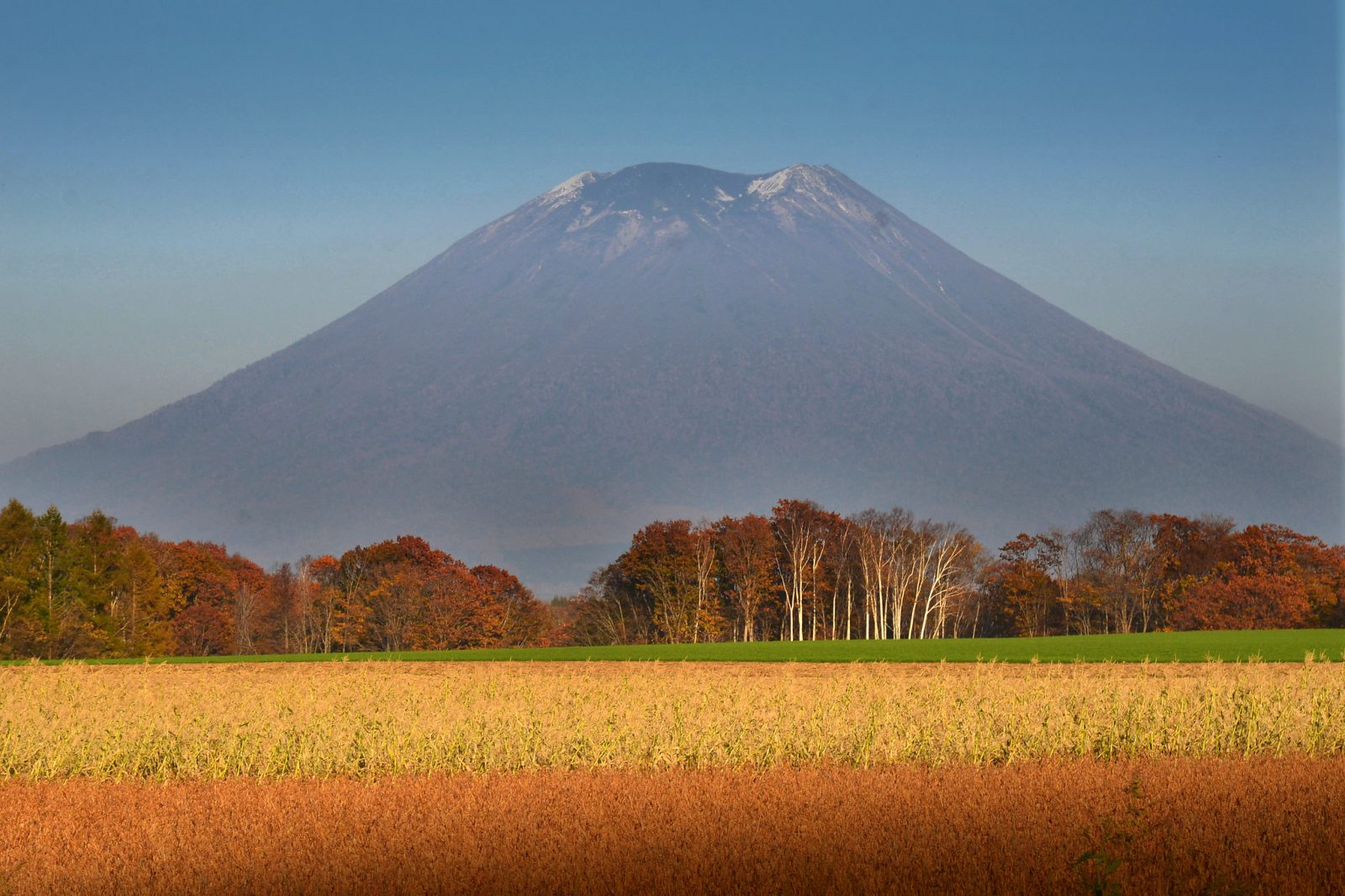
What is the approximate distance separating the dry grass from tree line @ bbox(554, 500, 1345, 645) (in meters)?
58.5

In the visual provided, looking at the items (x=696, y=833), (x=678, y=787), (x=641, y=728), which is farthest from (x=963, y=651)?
(x=696, y=833)

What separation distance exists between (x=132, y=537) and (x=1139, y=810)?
8059cm

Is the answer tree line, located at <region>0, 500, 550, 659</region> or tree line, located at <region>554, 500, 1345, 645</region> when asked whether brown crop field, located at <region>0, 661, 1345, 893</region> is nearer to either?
tree line, located at <region>0, 500, 550, 659</region>

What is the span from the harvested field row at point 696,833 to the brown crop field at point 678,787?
0.13ft

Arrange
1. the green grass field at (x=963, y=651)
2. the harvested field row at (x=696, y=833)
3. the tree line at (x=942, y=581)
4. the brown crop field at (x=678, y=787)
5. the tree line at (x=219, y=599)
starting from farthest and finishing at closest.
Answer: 1. the tree line at (x=942, y=581)
2. the tree line at (x=219, y=599)
3. the green grass field at (x=963, y=651)
4. the brown crop field at (x=678, y=787)
5. the harvested field row at (x=696, y=833)

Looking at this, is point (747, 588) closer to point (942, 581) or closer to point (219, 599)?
point (942, 581)

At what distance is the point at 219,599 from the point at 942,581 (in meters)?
51.0

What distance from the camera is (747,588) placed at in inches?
3265

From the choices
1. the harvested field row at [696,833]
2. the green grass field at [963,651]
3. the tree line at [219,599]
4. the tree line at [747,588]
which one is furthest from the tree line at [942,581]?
the harvested field row at [696,833]

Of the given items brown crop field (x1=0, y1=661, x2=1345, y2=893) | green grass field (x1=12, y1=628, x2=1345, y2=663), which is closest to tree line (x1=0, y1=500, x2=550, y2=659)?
green grass field (x1=12, y1=628, x2=1345, y2=663)

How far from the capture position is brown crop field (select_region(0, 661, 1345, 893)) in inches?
382

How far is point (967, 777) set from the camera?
1387cm

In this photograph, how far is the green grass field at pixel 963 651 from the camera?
43.8m

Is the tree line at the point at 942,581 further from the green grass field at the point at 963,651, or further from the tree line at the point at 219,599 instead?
the green grass field at the point at 963,651
